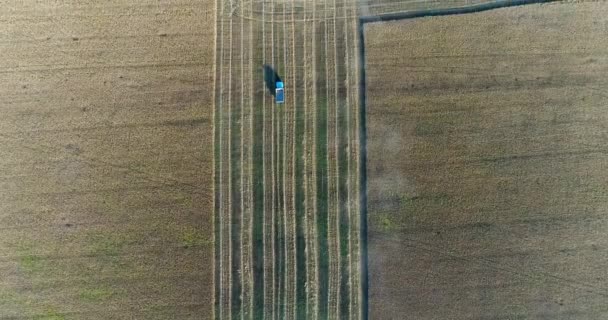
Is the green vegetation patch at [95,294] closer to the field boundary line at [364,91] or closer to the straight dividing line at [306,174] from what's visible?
the straight dividing line at [306,174]

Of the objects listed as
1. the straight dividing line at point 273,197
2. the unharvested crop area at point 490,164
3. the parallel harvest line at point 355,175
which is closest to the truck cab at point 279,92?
the straight dividing line at point 273,197

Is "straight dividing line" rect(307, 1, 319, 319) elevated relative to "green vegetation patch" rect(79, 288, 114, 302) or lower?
elevated

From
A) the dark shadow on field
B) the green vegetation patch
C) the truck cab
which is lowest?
the green vegetation patch

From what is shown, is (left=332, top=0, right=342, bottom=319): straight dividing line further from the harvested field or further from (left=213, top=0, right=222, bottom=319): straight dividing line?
(left=213, top=0, right=222, bottom=319): straight dividing line

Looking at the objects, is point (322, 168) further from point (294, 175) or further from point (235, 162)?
point (235, 162)

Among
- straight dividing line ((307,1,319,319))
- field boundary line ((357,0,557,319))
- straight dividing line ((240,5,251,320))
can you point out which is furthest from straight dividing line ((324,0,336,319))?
straight dividing line ((240,5,251,320))
